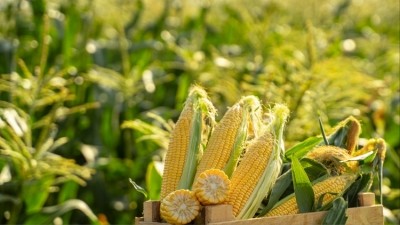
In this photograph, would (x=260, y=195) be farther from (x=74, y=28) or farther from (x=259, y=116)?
(x=74, y=28)

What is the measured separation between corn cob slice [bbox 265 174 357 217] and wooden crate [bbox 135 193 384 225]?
0.07 metres

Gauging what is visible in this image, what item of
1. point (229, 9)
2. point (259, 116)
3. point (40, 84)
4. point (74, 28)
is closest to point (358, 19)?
point (229, 9)

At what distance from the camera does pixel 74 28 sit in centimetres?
571

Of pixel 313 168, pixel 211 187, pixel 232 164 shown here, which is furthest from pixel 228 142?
pixel 313 168

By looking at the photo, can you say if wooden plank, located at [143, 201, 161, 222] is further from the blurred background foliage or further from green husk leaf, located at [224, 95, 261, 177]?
the blurred background foliage

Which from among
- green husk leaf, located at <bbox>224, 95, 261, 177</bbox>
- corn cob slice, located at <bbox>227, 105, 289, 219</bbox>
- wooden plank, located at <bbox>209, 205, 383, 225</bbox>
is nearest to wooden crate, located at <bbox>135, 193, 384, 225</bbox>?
wooden plank, located at <bbox>209, 205, 383, 225</bbox>

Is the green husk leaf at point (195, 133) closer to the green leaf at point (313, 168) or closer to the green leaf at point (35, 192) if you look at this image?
the green leaf at point (313, 168)

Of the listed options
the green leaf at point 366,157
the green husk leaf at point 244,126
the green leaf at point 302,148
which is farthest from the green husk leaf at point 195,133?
the green leaf at point 366,157

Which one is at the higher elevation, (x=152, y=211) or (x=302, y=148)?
(x=302, y=148)

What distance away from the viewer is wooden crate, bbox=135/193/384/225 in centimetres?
281

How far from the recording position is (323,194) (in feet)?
10.3

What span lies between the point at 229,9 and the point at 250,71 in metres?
2.11

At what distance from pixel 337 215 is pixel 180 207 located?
1.62 feet

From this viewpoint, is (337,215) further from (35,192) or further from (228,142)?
(35,192)
